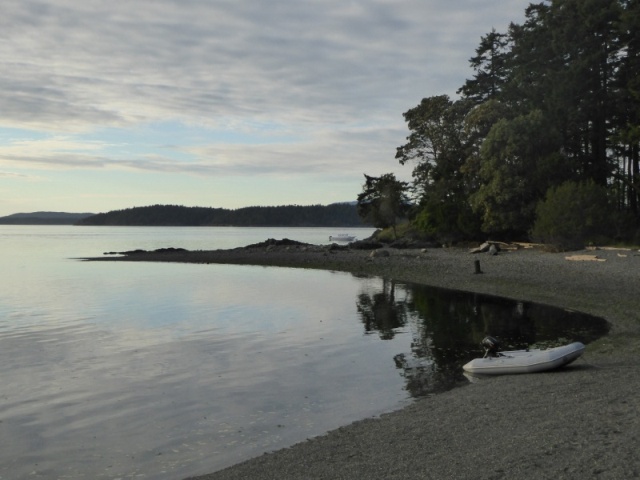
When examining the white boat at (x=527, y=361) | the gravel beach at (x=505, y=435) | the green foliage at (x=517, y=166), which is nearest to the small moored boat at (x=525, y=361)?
the white boat at (x=527, y=361)

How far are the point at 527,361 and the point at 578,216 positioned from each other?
29.8 meters

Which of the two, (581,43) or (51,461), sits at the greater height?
(581,43)

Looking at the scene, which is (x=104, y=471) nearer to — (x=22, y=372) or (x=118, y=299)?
(x=22, y=372)

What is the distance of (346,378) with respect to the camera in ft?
50.5

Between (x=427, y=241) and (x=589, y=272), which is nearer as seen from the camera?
(x=589, y=272)

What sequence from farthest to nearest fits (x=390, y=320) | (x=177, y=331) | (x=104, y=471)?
1. (x=390, y=320)
2. (x=177, y=331)
3. (x=104, y=471)

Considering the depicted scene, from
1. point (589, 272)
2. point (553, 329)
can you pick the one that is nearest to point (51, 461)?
point (553, 329)

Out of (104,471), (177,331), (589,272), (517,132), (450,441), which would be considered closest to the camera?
(450,441)

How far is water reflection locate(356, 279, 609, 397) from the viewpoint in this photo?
1599cm

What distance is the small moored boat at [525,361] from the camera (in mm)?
14227

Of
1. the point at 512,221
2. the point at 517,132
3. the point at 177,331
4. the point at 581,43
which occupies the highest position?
the point at 581,43

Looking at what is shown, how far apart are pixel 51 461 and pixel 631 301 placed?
2126 cm

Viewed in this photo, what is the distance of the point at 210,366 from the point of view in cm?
1717

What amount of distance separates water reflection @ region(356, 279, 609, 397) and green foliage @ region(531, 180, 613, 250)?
12952 mm
